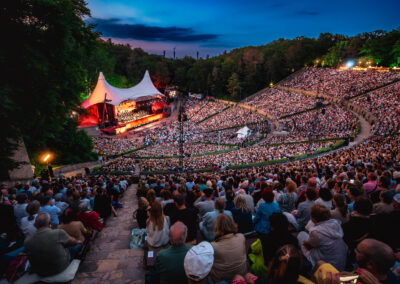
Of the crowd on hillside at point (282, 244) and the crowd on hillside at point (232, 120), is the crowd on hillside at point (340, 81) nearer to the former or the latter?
A: the crowd on hillside at point (232, 120)

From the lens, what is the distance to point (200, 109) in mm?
51906

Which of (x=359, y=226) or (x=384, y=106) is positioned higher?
(x=384, y=106)

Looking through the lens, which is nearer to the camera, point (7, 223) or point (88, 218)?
point (7, 223)

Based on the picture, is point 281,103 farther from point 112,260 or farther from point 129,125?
point 112,260

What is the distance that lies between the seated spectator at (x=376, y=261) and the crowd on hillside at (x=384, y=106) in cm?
2236

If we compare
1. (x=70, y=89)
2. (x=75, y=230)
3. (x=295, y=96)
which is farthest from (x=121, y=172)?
(x=295, y=96)

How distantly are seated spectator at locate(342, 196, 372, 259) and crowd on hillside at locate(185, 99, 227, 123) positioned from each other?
42.2 meters

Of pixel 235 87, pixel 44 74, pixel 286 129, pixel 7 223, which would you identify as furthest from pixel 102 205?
pixel 235 87

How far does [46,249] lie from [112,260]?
163 cm

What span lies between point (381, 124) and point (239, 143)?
46.0ft

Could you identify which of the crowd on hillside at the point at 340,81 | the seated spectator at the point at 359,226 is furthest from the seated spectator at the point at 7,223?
the crowd on hillside at the point at 340,81

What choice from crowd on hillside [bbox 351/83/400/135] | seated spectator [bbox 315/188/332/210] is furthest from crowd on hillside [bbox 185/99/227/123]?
seated spectator [bbox 315/188/332/210]

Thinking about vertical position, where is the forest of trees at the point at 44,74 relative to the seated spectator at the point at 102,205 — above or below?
above

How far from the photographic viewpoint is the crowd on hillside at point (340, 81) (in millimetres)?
34438
